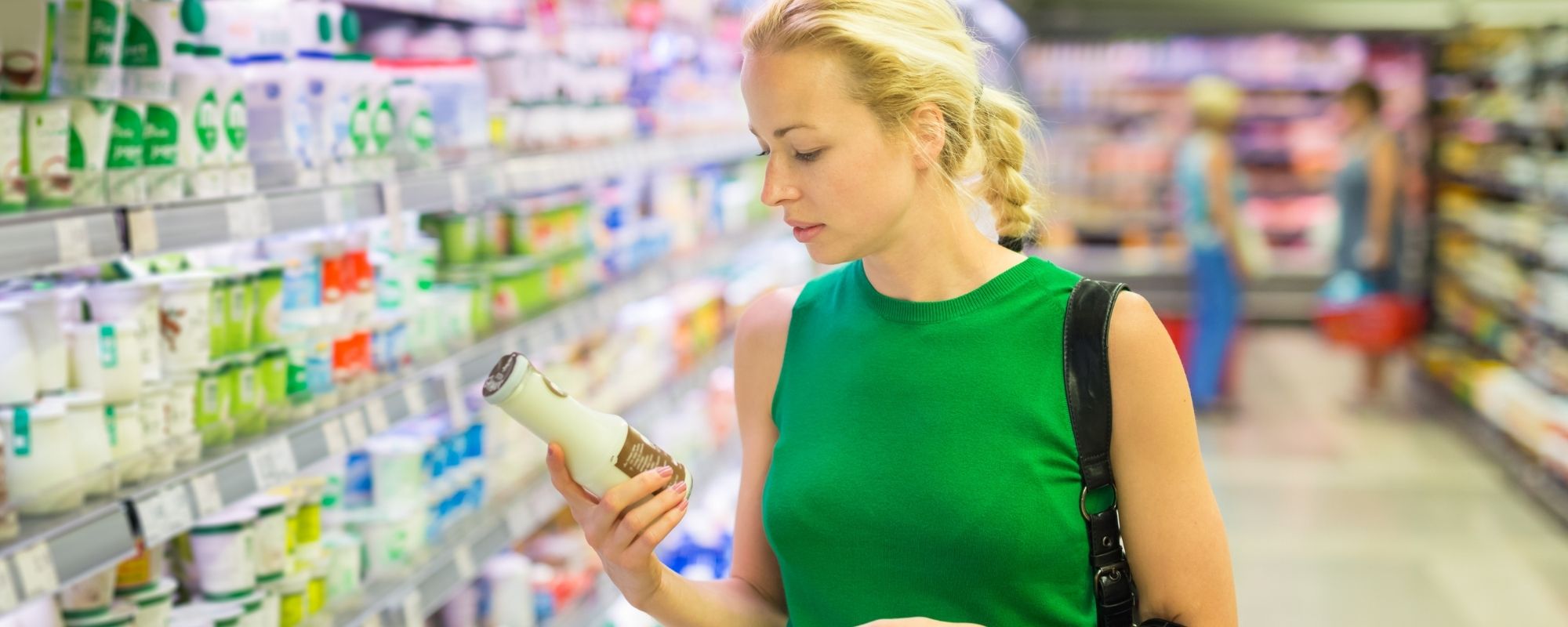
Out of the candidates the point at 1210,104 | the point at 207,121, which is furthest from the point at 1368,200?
the point at 207,121

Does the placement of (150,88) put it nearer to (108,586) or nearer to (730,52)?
(108,586)

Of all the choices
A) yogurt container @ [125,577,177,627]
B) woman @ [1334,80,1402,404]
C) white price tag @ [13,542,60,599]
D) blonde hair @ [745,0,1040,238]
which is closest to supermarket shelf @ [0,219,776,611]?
white price tag @ [13,542,60,599]

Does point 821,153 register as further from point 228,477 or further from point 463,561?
point 463,561

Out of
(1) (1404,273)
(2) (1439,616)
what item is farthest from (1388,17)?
(2) (1439,616)

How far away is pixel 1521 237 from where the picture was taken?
6.62 m

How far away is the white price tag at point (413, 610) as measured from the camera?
2158 mm

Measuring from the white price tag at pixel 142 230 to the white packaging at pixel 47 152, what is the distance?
7cm

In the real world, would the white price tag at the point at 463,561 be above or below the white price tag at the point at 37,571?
below

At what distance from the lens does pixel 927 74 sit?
4.75ft

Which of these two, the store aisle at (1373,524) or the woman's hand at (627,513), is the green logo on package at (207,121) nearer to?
the woman's hand at (627,513)

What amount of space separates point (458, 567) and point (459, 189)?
0.65m

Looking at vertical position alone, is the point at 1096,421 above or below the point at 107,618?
above

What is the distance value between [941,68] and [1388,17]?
30.9 ft

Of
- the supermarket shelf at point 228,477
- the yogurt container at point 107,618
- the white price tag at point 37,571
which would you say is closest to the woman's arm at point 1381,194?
the supermarket shelf at point 228,477
